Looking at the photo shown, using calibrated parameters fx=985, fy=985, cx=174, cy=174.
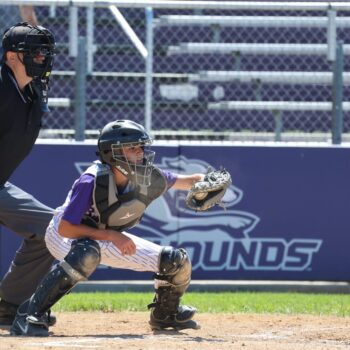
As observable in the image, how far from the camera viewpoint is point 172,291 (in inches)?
241

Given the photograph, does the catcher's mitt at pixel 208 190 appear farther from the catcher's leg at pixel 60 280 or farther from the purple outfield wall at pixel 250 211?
the purple outfield wall at pixel 250 211

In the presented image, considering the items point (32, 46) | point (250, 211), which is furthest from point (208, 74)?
point (32, 46)

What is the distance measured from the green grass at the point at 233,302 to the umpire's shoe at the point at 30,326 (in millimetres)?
1749

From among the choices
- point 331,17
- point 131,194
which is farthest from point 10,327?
point 331,17

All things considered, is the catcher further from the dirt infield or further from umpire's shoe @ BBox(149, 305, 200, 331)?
the dirt infield

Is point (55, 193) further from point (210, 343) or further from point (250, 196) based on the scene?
point (210, 343)

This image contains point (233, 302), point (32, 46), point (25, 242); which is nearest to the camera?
point (32, 46)

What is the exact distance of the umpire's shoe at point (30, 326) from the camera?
227 inches

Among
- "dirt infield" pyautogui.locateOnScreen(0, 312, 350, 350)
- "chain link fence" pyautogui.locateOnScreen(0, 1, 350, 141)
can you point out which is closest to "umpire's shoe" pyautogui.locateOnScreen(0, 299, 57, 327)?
"dirt infield" pyautogui.locateOnScreen(0, 312, 350, 350)

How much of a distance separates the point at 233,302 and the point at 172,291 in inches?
94.3

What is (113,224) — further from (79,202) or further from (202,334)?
(202,334)

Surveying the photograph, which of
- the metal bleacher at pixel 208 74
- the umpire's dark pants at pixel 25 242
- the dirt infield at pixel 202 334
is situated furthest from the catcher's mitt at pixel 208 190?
the metal bleacher at pixel 208 74

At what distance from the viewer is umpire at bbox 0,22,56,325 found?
20.6 feet

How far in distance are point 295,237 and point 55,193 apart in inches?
95.1
